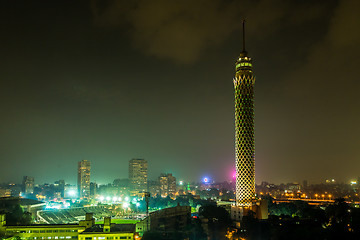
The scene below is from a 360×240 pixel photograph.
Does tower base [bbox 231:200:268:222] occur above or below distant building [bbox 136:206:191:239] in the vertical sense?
above

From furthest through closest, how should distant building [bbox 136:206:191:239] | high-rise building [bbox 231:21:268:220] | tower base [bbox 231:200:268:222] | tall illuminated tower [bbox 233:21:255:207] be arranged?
distant building [bbox 136:206:191:239] → tall illuminated tower [bbox 233:21:255:207] → high-rise building [bbox 231:21:268:220] → tower base [bbox 231:200:268:222]

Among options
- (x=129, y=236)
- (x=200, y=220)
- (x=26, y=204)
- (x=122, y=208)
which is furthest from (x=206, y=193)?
(x=129, y=236)

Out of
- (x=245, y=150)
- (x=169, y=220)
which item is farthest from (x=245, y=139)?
(x=169, y=220)

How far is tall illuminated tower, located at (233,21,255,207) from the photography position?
52500mm

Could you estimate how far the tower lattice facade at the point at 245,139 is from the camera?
52.5 m

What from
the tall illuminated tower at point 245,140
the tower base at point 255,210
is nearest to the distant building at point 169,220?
the tower base at point 255,210

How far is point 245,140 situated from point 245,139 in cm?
15

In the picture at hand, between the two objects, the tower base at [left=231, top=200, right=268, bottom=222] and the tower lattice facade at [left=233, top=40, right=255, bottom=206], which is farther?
the tower lattice facade at [left=233, top=40, right=255, bottom=206]

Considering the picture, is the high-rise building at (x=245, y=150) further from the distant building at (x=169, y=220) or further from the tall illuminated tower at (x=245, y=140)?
the distant building at (x=169, y=220)

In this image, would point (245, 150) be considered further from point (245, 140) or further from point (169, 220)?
point (169, 220)

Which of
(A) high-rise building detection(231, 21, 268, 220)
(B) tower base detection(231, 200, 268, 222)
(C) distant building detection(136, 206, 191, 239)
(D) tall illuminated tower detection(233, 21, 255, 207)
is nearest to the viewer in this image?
(B) tower base detection(231, 200, 268, 222)

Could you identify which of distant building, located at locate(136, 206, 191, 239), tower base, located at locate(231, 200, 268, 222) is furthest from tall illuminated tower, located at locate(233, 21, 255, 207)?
distant building, located at locate(136, 206, 191, 239)

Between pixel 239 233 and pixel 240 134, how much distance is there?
562 inches

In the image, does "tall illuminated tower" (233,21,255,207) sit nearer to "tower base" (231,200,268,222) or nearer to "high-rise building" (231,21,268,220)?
"high-rise building" (231,21,268,220)
